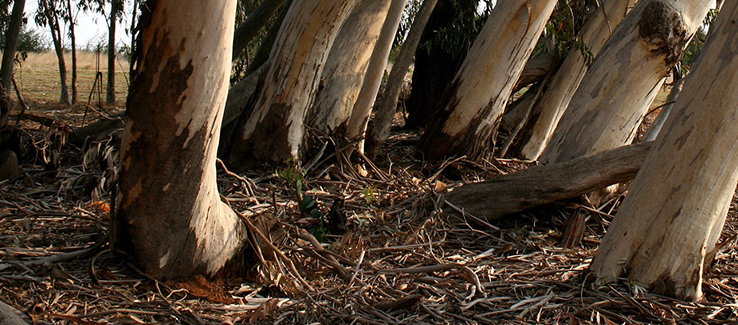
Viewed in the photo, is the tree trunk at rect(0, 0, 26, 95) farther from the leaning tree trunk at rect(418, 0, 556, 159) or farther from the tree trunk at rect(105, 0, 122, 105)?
the leaning tree trunk at rect(418, 0, 556, 159)

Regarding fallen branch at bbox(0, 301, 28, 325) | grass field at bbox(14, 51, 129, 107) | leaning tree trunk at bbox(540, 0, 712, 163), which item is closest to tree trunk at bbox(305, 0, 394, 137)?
leaning tree trunk at bbox(540, 0, 712, 163)

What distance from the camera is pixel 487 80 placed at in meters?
5.55

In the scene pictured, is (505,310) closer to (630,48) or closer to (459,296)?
(459,296)

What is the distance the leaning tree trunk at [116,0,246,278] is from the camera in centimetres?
262

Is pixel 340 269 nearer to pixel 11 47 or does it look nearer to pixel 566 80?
pixel 566 80

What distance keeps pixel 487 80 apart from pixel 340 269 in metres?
2.82

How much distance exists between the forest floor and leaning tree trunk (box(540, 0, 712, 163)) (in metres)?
0.61

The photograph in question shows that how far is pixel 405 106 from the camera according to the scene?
7.72m

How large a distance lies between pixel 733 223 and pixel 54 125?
4.72 metres

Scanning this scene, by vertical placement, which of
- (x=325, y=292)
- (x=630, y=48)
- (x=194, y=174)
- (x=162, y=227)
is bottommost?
(x=325, y=292)

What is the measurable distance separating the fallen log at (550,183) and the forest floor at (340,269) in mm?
120

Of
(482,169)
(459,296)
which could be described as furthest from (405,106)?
(459,296)

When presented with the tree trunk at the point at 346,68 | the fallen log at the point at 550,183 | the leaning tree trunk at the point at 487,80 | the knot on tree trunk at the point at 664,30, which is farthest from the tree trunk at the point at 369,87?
the knot on tree trunk at the point at 664,30

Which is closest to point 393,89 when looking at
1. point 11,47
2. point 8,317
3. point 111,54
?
point 8,317
